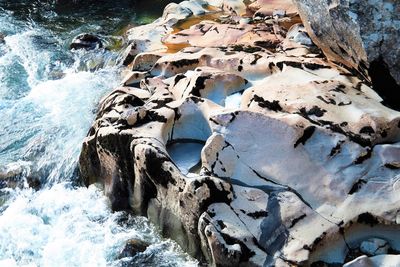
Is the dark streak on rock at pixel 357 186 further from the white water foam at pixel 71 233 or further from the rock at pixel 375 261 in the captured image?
the white water foam at pixel 71 233

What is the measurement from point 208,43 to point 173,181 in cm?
464

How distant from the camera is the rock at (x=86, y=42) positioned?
41.5 ft

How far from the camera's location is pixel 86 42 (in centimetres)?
1276

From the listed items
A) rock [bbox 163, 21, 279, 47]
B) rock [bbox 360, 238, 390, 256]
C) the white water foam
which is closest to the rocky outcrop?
rock [bbox 360, 238, 390, 256]

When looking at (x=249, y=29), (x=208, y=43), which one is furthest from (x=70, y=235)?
(x=249, y=29)

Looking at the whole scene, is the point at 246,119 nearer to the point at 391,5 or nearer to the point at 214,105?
the point at 214,105

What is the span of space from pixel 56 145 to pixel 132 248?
3090 millimetres

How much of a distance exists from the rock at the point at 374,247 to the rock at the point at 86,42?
8.87 metres

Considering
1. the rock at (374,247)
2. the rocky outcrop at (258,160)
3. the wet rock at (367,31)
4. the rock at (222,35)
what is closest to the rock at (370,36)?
the wet rock at (367,31)

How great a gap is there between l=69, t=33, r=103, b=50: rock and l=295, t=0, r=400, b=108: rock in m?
6.82

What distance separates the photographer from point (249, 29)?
1067 cm

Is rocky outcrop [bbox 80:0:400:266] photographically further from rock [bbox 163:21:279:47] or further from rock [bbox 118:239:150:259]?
rock [bbox 163:21:279:47]

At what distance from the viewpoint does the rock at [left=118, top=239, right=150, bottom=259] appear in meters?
6.60

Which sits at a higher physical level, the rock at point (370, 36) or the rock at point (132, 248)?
the rock at point (370, 36)
